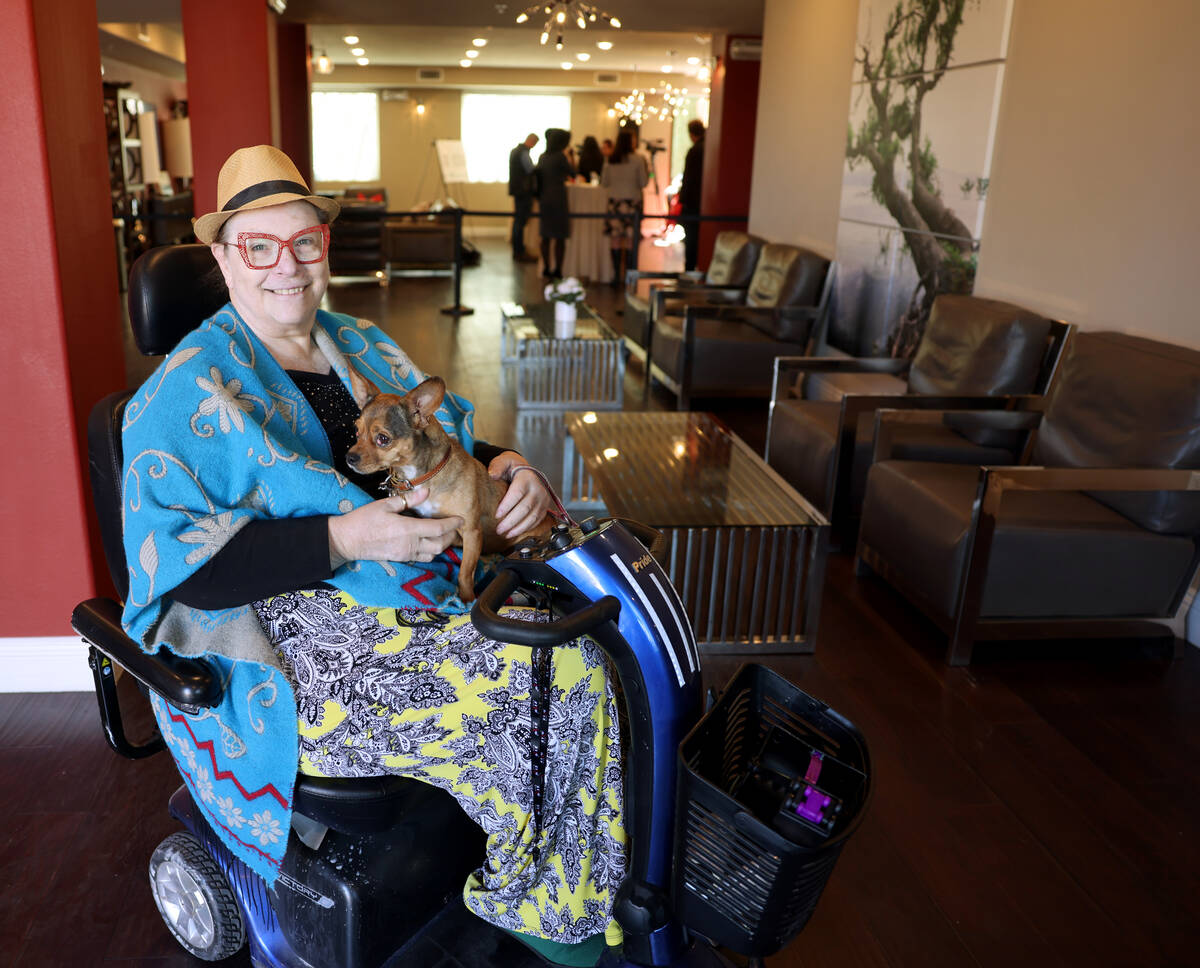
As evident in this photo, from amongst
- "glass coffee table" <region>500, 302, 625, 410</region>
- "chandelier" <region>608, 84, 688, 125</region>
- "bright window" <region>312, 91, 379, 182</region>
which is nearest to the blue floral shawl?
"glass coffee table" <region>500, 302, 625, 410</region>

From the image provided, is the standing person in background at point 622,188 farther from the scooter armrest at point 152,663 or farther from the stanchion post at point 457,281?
the scooter armrest at point 152,663

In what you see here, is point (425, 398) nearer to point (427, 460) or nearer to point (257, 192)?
point (427, 460)

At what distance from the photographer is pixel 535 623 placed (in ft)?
3.81

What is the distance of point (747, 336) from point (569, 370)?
108 centimetres

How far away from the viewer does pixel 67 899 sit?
1.89 m

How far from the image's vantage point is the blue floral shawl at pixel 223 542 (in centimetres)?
142

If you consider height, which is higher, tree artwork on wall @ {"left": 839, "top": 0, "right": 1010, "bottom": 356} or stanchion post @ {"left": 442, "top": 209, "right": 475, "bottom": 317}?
tree artwork on wall @ {"left": 839, "top": 0, "right": 1010, "bottom": 356}

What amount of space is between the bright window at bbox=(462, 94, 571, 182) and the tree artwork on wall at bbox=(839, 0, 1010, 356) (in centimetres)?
1479

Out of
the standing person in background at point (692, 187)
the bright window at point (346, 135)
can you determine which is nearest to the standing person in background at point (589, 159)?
the standing person in background at point (692, 187)

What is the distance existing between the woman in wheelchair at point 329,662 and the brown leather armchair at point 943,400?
2429 mm

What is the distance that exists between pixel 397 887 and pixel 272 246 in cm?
103

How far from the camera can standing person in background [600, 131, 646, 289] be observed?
11.6 m

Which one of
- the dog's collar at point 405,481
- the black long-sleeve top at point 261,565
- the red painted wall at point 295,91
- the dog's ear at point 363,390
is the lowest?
the black long-sleeve top at point 261,565

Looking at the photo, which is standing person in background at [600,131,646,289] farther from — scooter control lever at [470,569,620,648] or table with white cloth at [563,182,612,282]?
scooter control lever at [470,569,620,648]
